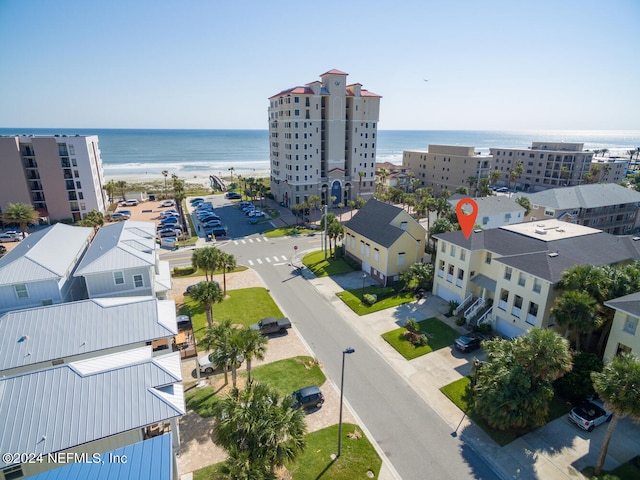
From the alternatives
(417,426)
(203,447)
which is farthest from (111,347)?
(417,426)

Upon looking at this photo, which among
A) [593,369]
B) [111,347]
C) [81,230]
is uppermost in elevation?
[81,230]

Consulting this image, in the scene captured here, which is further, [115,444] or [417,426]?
[417,426]

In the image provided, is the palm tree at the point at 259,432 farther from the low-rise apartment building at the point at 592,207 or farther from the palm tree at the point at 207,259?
the low-rise apartment building at the point at 592,207

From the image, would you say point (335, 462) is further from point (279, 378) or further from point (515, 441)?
point (515, 441)

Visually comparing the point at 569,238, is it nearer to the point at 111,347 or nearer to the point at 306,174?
the point at 111,347

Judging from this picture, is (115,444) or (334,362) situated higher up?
(115,444)
